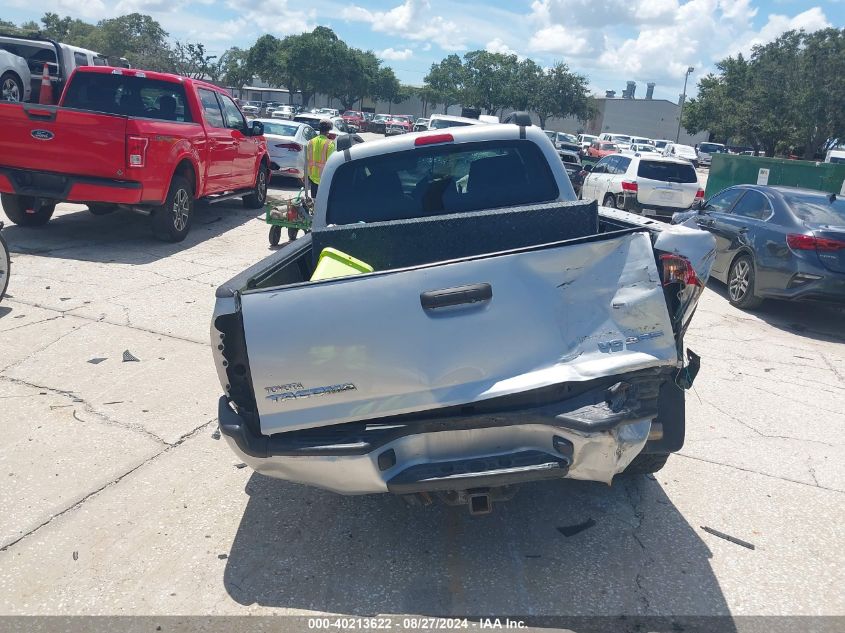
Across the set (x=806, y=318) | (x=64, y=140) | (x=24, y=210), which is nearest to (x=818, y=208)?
(x=806, y=318)

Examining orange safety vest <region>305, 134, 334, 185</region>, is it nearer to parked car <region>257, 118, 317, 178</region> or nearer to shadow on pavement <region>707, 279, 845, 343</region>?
shadow on pavement <region>707, 279, 845, 343</region>

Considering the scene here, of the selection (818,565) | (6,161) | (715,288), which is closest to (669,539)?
(818,565)

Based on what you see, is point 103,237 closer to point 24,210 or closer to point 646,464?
point 24,210

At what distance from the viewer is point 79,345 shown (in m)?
6.13

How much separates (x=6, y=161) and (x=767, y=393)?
9.20 m

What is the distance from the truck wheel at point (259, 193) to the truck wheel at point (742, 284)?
873cm

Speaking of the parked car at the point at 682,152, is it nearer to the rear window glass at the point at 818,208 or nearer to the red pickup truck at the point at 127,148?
the rear window glass at the point at 818,208

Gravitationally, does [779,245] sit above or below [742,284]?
above

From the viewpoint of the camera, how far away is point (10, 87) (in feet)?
43.7

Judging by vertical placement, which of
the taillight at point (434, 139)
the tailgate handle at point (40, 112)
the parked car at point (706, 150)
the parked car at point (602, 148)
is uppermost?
the taillight at point (434, 139)

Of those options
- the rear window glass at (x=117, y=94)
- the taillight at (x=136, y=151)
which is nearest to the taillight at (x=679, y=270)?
the taillight at (x=136, y=151)

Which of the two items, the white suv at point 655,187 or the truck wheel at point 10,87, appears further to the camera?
the white suv at point 655,187

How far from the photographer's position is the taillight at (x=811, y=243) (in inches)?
306

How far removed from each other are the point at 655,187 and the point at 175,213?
9537 mm
